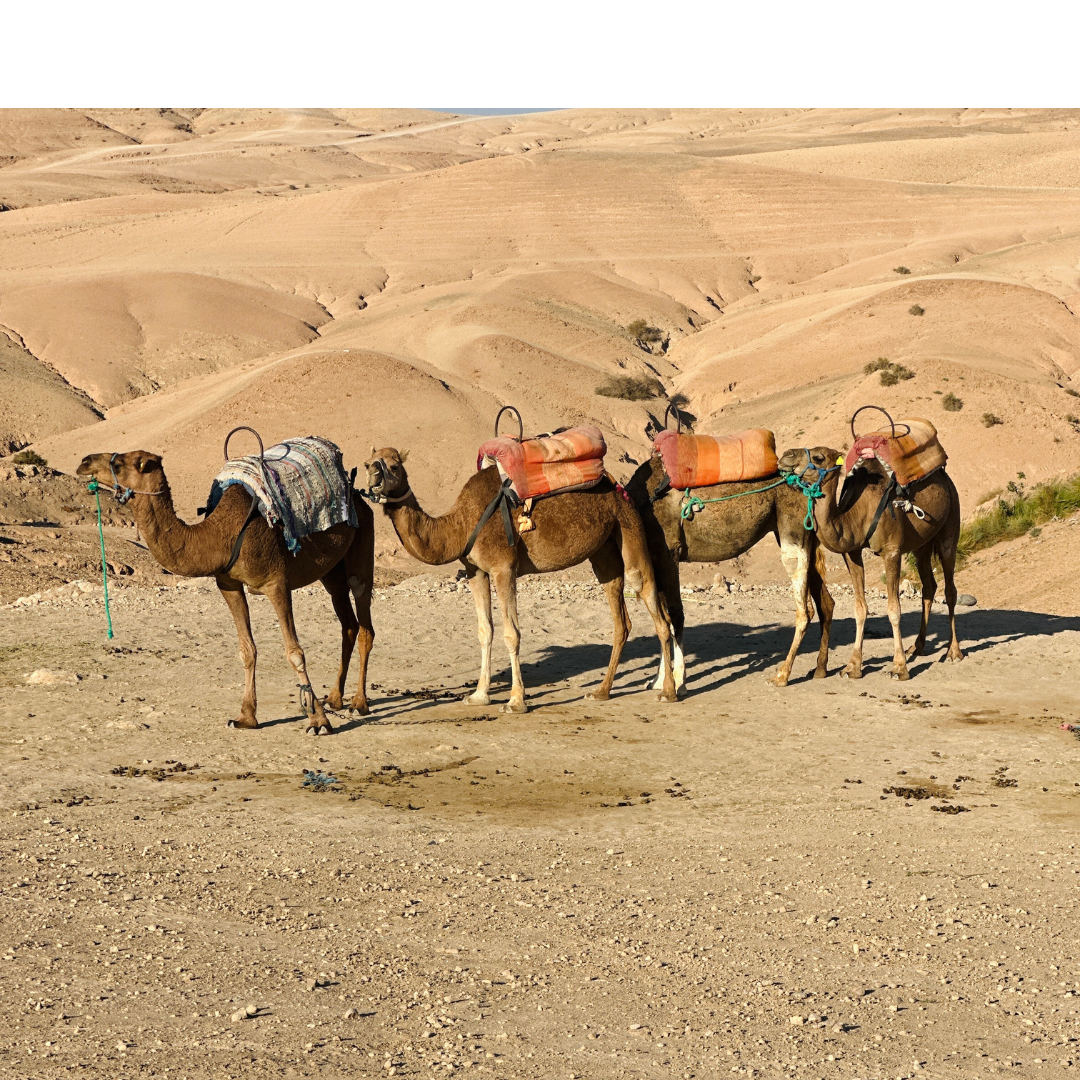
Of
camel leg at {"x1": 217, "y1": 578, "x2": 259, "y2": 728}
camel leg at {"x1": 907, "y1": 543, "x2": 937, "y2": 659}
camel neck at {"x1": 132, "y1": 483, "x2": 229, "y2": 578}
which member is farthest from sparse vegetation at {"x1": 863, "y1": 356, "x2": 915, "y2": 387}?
camel neck at {"x1": 132, "y1": 483, "x2": 229, "y2": 578}

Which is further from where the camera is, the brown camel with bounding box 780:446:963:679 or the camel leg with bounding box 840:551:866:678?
the camel leg with bounding box 840:551:866:678

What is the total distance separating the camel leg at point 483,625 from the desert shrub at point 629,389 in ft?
92.6

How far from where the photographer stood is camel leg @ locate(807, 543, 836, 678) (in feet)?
45.6

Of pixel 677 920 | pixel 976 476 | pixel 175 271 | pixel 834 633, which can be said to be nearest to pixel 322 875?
pixel 677 920

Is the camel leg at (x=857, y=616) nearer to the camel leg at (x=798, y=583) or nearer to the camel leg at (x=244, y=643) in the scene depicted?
the camel leg at (x=798, y=583)

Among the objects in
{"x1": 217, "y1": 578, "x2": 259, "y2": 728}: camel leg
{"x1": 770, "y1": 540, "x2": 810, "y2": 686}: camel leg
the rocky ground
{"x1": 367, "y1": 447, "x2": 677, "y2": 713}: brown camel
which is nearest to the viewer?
the rocky ground

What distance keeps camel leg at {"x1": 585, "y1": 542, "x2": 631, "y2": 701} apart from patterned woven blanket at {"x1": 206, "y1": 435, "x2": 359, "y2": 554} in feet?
8.85

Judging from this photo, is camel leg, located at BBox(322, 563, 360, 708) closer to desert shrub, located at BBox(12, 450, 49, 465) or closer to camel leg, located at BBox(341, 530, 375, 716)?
camel leg, located at BBox(341, 530, 375, 716)

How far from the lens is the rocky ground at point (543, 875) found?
5883mm

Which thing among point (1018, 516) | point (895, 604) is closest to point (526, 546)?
point (895, 604)

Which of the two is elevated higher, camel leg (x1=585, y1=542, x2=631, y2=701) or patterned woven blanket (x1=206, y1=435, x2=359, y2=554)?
patterned woven blanket (x1=206, y1=435, x2=359, y2=554)

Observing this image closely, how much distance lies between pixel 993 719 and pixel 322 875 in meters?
7.18

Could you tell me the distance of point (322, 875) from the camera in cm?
803

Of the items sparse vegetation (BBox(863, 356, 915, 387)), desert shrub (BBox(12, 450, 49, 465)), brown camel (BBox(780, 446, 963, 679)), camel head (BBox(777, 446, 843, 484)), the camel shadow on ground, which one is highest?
sparse vegetation (BBox(863, 356, 915, 387))
